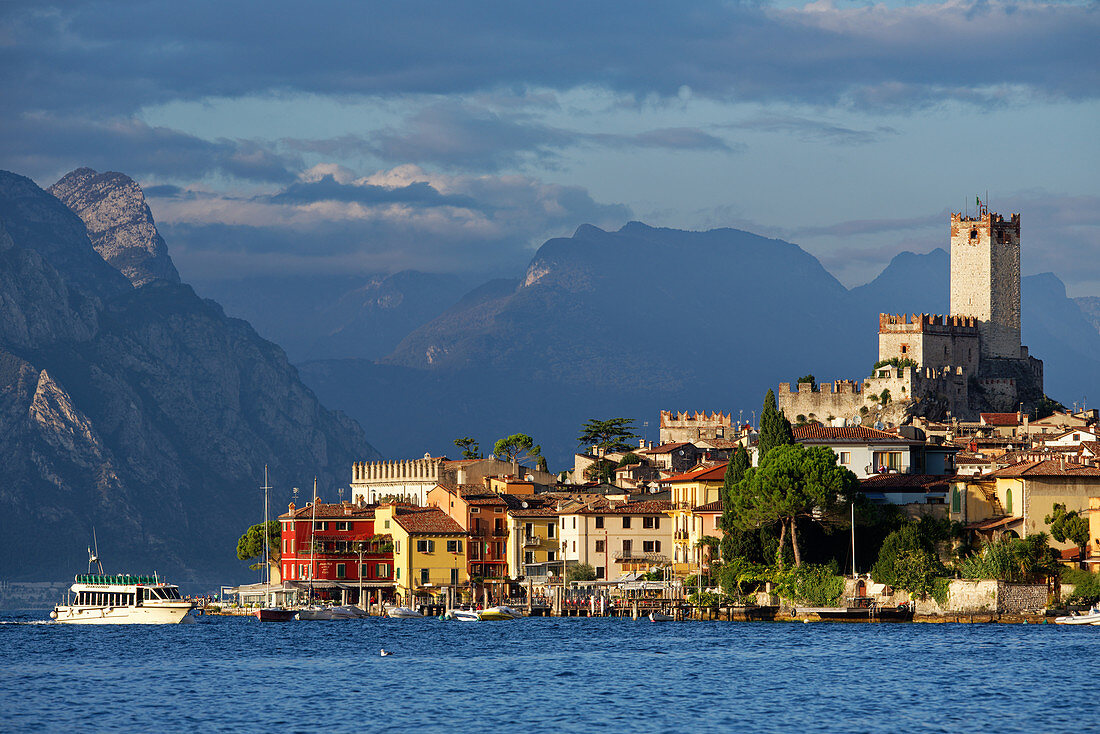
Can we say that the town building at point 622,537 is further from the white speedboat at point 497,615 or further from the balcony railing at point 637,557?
the white speedboat at point 497,615

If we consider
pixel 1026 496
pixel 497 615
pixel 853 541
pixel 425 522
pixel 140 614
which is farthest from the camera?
pixel 425 522

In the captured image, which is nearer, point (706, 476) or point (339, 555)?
point (706, 476)

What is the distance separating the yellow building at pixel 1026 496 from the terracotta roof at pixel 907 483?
294cm

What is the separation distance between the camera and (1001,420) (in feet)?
525

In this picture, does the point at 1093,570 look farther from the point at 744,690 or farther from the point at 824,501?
the point at 744,690

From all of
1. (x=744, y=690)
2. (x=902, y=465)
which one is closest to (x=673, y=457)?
(x=902, y=465)

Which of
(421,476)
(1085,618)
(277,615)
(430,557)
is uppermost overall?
(421,476)

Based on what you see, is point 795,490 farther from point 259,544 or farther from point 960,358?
point 259,544

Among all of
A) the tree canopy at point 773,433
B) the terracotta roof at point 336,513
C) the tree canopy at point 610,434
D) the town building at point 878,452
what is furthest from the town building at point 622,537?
the tree canopy at point 610,434

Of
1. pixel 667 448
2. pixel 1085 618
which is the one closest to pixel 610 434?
pixel 667 448

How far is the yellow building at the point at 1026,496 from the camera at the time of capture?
100m

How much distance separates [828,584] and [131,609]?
5088 cm

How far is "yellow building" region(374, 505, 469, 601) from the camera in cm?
14088

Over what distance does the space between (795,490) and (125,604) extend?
50988 millimetres
